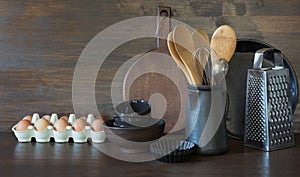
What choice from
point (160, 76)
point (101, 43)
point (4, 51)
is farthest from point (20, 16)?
point (160, 76)

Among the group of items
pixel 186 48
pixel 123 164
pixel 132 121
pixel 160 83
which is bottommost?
pixel 123 164

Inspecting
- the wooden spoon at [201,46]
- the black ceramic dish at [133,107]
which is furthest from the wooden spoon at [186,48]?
the black ceramic dish at [133,107]

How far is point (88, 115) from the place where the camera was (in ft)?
4.45

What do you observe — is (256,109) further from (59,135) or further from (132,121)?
(59,135)

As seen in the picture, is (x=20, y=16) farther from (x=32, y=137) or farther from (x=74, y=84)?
(x=32, y=137)

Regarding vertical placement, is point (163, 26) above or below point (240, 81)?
above

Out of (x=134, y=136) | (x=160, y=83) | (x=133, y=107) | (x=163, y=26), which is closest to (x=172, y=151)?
(x=134, y=136)

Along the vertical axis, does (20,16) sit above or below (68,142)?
above

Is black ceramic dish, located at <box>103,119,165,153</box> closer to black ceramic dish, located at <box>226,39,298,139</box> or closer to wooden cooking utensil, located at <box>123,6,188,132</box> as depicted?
wooden cooking utensil, located at <box>123,6,188,132</box>

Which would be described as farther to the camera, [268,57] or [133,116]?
[268,57]

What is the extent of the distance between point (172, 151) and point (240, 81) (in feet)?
1.45

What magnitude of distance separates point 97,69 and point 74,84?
10cm

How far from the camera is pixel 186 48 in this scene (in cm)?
119

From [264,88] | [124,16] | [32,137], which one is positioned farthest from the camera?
[124,16]
